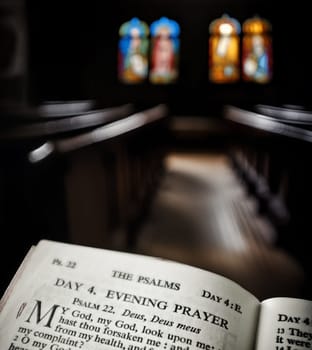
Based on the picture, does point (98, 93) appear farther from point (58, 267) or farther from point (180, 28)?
point (58, 267)

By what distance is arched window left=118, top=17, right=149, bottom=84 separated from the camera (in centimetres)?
748

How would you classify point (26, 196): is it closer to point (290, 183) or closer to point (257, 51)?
point (290, 183)

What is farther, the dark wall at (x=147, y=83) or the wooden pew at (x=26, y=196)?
the dark wall at (x=147, y=83)

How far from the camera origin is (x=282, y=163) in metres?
2.26

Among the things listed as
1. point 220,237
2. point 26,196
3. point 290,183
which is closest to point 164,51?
point 220,237

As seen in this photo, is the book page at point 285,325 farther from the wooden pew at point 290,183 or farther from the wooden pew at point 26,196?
the wooden pew at point 290,183

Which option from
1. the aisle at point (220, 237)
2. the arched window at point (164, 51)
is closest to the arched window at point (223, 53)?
the arched window at point (164, 51)

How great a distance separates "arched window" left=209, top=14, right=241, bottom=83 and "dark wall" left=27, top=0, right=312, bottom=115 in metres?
0.14

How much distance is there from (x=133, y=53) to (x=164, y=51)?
55cm

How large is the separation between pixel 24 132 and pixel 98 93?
6059mm

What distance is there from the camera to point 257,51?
7301 millimetres

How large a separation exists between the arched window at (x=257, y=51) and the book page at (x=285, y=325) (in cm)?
706

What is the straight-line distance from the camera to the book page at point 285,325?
0.44 m

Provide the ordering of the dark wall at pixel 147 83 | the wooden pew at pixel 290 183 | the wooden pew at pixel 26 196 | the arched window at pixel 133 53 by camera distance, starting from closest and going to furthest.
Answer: the wooden pew at pixel 26 196, the wooden pew at pixel 290 183, the dark wall at pixel 147 83, the arched window at pixel 133 53
